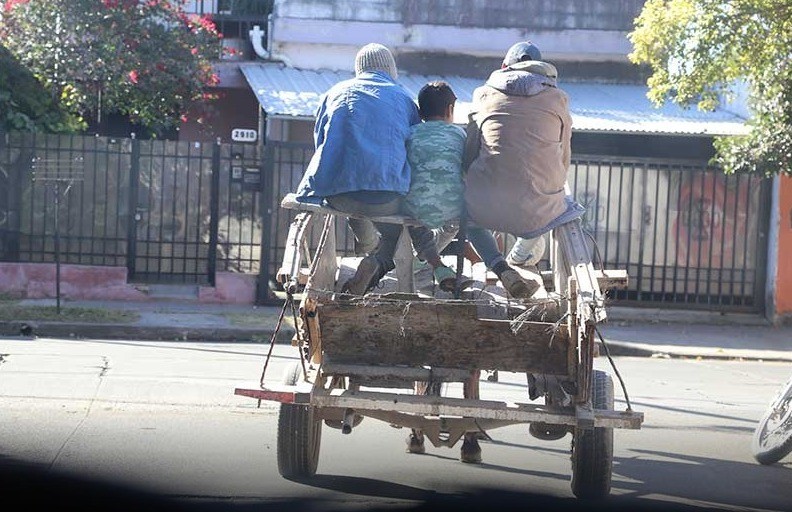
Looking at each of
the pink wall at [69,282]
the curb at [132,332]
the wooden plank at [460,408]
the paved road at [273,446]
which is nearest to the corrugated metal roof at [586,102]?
the pink wall at [69,282]

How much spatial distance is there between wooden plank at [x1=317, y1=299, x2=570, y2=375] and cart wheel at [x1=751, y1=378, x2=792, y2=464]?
2.12 meters

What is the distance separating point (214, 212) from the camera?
1656cm

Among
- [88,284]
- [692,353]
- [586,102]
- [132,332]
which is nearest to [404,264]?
[132,332]

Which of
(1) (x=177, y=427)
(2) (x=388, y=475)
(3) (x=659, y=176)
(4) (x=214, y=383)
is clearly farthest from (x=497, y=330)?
(3) (x=659, y=176)

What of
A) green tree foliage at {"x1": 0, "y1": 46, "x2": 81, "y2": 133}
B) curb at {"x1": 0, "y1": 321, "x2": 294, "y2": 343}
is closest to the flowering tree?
green tree foliage at {"x1": 0, "y1": 46, "x2": 81, "y2": 133}

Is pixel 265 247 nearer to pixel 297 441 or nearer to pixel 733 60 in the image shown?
pixel 733 60

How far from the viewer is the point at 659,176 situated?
16922mm

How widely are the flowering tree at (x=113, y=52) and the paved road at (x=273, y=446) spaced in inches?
277

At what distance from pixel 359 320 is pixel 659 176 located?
37.2 feet

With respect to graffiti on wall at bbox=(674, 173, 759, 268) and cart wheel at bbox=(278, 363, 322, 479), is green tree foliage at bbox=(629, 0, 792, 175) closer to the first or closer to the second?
graffiti on wall at bbox=(674, 173, 759, 268)

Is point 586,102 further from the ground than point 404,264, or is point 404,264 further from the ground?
point 586,102

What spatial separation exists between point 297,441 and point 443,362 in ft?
3.08

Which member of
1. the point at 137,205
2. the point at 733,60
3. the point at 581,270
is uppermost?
the point at 733,60

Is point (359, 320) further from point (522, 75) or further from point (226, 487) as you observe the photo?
point (522, 75)
